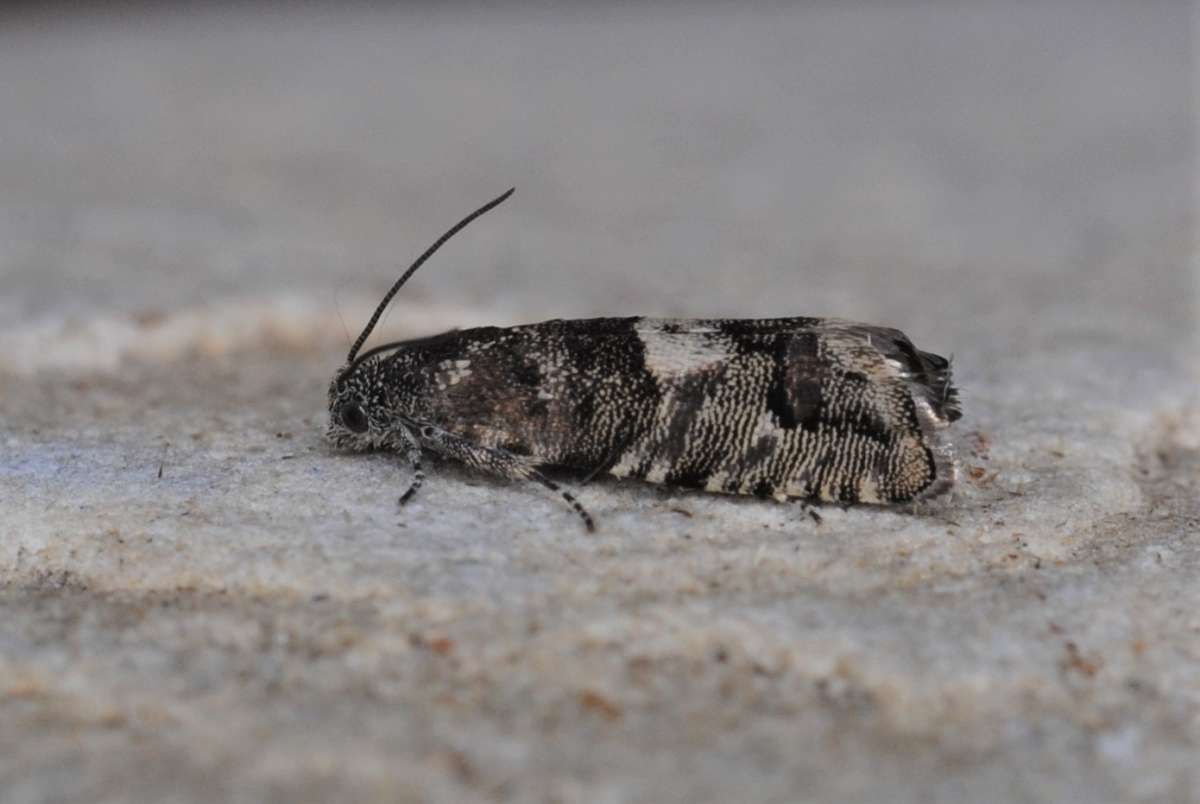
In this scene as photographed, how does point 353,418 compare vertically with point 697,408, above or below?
below

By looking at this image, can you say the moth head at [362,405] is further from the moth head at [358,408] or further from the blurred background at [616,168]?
the blurred background at [616,168]

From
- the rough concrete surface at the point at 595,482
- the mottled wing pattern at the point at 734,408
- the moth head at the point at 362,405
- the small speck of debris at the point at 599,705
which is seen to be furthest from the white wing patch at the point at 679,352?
the small speck of debris at the point at 599,705

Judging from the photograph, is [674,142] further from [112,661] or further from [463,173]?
[112,661]

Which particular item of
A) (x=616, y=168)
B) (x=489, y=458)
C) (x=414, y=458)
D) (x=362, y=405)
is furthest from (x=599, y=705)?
(x=616, y=168)

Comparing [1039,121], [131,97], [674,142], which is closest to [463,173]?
[674,142]

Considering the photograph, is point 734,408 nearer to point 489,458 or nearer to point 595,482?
point 595,482
